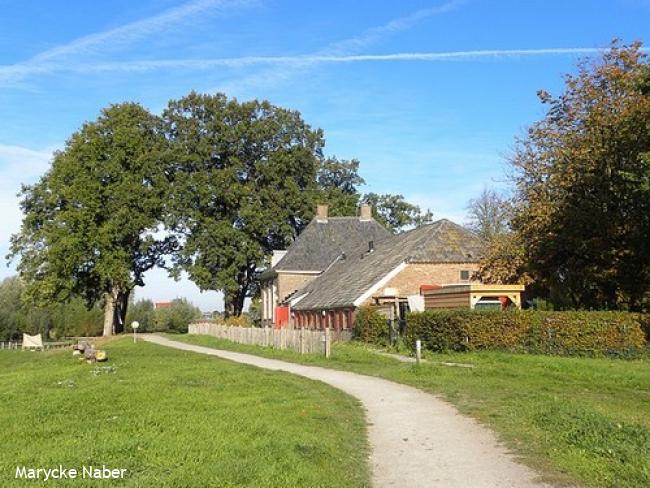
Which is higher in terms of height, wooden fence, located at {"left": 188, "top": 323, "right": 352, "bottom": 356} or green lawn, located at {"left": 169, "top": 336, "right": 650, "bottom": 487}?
wooden fence, located at {"left": 188, "top": 323, "right": 352, "bottom": 356}

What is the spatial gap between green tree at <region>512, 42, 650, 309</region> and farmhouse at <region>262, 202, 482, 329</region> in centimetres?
452

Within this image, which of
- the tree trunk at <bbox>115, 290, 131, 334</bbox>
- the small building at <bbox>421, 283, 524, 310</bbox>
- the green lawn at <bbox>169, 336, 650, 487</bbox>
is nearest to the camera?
the green lawn at <bbox>169, 336, 650, 487</bbox>

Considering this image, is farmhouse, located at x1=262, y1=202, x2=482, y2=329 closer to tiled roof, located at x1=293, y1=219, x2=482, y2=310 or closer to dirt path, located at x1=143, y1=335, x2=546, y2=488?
tiled roof, located at x1=293, y1=219, x2=482, y2=310

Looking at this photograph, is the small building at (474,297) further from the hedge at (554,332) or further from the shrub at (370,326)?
the hedge at (554,332)

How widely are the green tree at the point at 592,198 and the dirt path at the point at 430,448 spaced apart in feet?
65.6

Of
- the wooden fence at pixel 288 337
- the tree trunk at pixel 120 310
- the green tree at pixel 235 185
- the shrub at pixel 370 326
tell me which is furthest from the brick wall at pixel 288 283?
the shrub at pixel 370 326

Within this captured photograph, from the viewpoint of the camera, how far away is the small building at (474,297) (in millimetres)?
29359

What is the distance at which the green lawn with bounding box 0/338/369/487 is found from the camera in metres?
7.72

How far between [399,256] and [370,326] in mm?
8863

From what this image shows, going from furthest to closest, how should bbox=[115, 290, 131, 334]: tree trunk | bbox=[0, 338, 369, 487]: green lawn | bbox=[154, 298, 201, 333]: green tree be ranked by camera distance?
1. bbox=[154, 298, 201, 333]: green tree
2. bbox=[115, 290, 131, 334]: tree trunk
3. bbox=[0, 338, 369, 487]: green lawn

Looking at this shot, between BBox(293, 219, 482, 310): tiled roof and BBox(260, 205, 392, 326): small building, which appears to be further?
BBox(260, 205, 392, 326): small building

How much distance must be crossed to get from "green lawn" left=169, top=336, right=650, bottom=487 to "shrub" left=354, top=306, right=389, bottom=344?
4.42 metres

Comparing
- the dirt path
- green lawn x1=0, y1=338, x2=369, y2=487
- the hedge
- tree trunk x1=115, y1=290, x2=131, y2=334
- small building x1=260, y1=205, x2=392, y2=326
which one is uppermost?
small building x1=260, y1=205, x2=392, y2=326

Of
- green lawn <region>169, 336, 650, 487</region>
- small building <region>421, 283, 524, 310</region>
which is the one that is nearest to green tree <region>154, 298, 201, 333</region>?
small building <region>421, 283, 524, 310</region>
